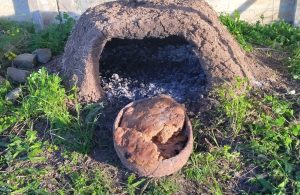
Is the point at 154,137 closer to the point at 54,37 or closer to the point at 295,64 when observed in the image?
the point at 295,64

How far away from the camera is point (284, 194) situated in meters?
3.59

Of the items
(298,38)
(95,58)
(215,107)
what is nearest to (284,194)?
(215,107)

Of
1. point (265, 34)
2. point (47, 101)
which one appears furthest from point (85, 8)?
point (47, 101)

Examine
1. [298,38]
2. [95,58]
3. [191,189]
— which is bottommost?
[191,189]

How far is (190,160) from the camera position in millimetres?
3906

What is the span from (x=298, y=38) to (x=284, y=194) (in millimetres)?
3173

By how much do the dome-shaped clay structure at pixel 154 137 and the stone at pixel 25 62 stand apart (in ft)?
6.80

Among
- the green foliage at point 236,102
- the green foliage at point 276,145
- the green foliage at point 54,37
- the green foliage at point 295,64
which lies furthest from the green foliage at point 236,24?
the green foliage at point 54,37

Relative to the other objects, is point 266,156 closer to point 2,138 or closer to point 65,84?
point 65,84

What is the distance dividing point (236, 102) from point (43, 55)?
9.08 ft

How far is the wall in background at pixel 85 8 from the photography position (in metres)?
6.75

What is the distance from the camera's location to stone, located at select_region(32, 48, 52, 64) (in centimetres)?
564

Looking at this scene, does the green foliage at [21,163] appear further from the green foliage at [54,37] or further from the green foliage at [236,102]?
the green foliage at [54,37]

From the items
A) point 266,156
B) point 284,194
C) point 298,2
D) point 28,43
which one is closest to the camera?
point 284,194
